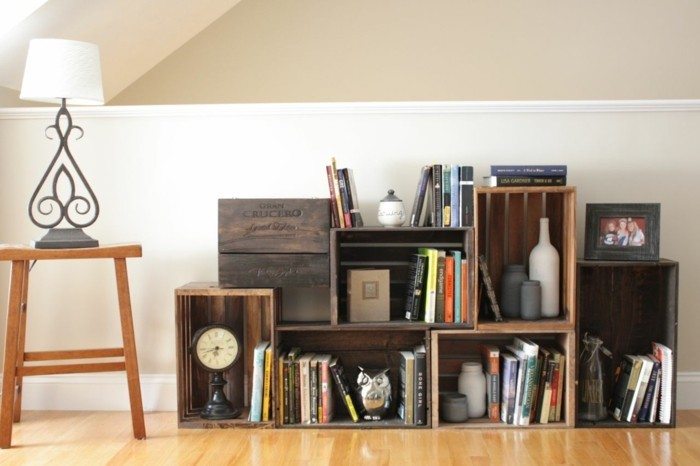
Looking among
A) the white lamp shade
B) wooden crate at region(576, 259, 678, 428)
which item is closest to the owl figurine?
wooden crate at region(576, 259, 678, 428)

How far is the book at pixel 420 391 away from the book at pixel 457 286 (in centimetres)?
21

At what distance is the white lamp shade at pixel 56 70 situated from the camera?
9.92 feet

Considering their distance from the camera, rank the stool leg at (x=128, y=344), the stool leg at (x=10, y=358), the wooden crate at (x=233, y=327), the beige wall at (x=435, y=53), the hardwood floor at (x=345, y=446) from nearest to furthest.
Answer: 1. the hardwood floor at (x=345, y=446)
2. the stool leg at (x=10, y=358)
3. the stool leg at (x=128, y=344)
4. the wooden crate at (x=233, y=327)
5. the beige wall at (x=435, y=53)

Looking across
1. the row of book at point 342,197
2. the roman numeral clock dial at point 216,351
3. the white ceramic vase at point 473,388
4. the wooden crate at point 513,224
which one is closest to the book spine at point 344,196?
the row of book at point 342,197

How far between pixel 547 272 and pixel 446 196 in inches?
19.9

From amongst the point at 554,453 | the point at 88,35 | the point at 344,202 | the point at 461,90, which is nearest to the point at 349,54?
the point at 461,90

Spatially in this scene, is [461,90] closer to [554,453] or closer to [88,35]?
[88,35]

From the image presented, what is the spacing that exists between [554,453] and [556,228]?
945 mm

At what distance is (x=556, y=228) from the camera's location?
3.44m

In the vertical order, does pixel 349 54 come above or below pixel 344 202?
above

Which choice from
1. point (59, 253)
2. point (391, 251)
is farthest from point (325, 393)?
point (59, 253)

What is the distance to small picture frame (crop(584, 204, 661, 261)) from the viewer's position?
10.7 ft

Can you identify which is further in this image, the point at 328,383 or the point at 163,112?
the point at 163,112

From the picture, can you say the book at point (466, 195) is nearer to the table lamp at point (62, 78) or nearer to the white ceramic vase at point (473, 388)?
the white ceramic vase at point (473, 388)
